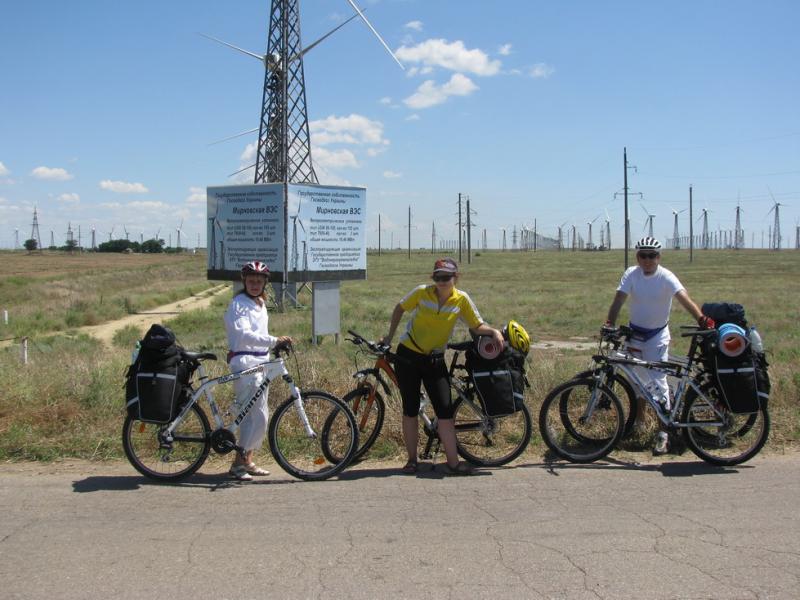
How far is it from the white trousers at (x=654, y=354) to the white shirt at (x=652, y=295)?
133 millimetres

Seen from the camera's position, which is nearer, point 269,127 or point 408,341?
point 408,341

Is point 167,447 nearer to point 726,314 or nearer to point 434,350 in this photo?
point 434,350

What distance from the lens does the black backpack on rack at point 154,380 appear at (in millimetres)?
5961

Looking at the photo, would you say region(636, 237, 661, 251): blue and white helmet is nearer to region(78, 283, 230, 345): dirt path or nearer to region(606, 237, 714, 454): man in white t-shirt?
region(606, 237, 714, 454): man in white t-shirt

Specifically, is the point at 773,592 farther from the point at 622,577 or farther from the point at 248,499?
the point at 248,499

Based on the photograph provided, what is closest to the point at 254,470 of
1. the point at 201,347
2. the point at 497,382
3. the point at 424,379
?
the point at 424,379

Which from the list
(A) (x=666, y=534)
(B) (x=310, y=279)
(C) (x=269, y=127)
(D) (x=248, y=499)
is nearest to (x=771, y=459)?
(A) (x=666, y=534)

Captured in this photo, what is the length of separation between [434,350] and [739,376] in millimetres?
2628

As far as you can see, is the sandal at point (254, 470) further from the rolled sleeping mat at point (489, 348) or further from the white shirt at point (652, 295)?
the white shirt at point (652, 295)

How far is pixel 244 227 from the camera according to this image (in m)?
15.2

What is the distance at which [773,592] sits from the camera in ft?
12.6

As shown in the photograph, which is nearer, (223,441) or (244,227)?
(223,441)

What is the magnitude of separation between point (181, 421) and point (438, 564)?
2.84m

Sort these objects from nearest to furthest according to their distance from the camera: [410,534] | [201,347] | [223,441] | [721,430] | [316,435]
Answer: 1. [410,534]
2. [223,441]
3. [316,435]
4. [721,430]
5. [201,347]
